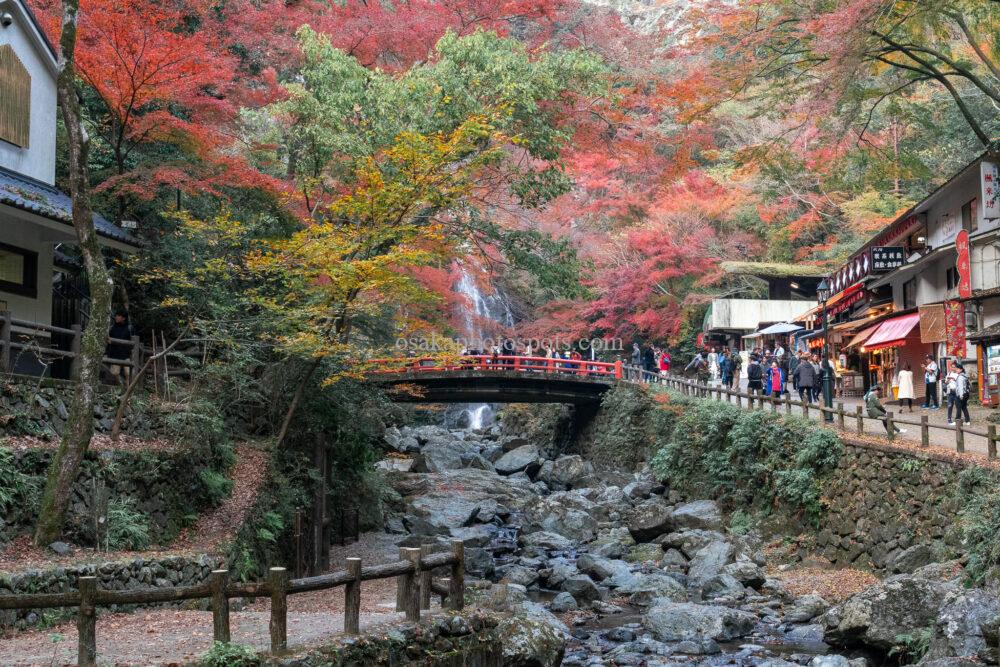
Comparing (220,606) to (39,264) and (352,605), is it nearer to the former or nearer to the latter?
(352,605)

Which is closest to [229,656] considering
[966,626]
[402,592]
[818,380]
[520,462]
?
[402,592]

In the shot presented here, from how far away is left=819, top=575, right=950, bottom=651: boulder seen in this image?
492 inches

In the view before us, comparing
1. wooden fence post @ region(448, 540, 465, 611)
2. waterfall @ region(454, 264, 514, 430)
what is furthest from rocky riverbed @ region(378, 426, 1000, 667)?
waterfall @ region(454, 264, 514, 430)

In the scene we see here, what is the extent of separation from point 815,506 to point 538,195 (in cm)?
928

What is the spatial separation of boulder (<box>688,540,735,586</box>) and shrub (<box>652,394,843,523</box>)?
1.99 metres

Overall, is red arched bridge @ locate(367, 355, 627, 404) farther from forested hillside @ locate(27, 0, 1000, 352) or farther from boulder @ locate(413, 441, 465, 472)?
forested hillside @ locate(27, 0, 1000, 352)

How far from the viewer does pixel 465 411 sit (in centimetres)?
5000

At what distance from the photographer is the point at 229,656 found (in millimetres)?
8086

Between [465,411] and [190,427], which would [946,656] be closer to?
[190,427]

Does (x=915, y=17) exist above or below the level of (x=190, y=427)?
above

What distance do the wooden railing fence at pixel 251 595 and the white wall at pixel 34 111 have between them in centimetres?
1077

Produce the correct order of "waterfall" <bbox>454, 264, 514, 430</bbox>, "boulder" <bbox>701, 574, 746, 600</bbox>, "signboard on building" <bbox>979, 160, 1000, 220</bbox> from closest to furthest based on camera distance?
"boulder" <bbox>701, 574, 746, 600</bbox> → "signboard on building" <bbox>979, 160, 1000, 220</bbox> → "waterfall" <bbox>454, 264, 514, 430</bbox>

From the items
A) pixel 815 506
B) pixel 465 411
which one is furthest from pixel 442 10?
pixel 465 411

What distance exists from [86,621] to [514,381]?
1093 inches
